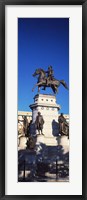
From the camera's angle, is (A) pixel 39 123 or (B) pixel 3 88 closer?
(B) pixel 3 88

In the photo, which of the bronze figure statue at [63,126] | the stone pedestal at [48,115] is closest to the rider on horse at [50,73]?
the stone pedestal at [48,115]

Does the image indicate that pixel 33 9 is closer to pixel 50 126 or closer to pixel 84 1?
pixel 84 1

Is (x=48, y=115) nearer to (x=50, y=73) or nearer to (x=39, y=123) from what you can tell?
(x=39, y=123)

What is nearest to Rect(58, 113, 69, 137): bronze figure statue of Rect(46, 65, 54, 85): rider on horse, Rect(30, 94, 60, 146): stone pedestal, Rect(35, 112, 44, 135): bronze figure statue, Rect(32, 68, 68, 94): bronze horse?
Rect(30, 94, 60, 146): stone pedestal

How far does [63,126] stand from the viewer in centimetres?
380

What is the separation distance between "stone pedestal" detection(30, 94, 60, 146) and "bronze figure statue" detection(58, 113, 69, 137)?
0.34 feet

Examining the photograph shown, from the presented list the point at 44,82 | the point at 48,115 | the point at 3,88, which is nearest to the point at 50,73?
the point at 44,82

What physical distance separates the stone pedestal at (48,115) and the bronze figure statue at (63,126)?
0.34 ft

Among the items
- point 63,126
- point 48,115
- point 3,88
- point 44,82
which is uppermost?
point 44,82

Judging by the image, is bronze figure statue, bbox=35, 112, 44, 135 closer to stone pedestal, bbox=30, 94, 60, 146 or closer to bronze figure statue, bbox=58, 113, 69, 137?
stone pedestal, bbox=30, 94, 60, 146

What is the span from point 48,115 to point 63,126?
420 mm

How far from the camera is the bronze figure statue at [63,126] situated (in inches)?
140

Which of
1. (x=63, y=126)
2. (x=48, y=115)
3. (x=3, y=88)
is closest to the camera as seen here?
(x=3, y=88)

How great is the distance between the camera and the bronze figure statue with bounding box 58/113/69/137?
3.57 m
